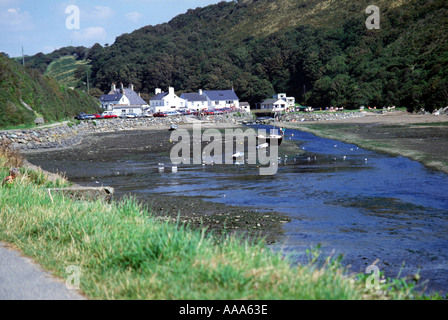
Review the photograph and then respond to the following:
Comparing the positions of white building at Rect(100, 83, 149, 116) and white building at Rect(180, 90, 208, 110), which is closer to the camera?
white building at Rect(100, 83, 149, 116)

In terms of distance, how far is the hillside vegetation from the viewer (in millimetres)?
97500

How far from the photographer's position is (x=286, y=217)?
49.9 ft

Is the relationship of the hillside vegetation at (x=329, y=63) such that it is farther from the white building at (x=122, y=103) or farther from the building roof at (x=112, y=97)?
the building roof at (x=112, y=97)

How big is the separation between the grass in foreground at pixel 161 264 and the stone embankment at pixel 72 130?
1874 centimetres

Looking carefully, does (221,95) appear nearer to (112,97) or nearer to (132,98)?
(132,98)

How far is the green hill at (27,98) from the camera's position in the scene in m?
52.7

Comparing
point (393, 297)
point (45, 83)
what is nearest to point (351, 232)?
point (393, 297)

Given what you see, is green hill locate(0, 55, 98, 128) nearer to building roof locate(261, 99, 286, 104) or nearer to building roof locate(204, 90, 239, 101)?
building roof locate(204, 90, 239, 101)

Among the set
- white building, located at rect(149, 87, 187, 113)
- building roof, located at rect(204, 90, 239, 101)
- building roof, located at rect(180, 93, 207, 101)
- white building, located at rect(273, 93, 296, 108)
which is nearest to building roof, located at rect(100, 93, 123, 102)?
white building, located at rect(149, 87, 187, 113)

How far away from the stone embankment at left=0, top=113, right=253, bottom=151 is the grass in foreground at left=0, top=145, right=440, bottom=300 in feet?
61.5

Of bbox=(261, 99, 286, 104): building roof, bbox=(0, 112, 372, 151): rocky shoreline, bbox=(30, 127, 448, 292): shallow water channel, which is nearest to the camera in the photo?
bbox=(30, 127, 448, 292): shallow water channel

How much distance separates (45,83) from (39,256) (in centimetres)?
7433

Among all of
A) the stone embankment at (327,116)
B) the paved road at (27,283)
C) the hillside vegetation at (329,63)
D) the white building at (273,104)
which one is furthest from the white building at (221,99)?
the paved road at (27,283)
